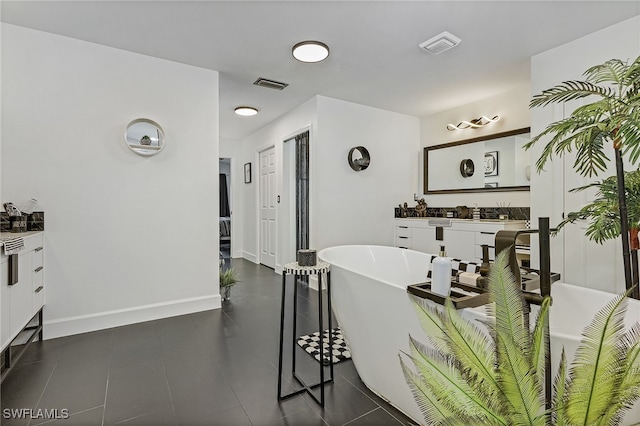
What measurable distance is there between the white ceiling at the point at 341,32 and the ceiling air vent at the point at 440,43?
5 cm

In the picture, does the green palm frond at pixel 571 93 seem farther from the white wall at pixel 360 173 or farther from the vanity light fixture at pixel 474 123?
the white wall at pixel 360 173

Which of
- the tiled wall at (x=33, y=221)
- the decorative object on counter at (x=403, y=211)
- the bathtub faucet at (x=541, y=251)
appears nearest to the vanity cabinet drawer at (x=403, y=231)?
the decorative object on counter at (x=403, y=211)

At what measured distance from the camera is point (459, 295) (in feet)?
4.52

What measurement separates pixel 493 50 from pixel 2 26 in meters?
3.99

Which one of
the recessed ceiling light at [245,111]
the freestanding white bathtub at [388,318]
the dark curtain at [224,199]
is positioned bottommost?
the freestanding white bathtub at [388,318]

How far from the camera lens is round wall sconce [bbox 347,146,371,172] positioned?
4270 millimetres

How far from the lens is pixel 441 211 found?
4617 mm

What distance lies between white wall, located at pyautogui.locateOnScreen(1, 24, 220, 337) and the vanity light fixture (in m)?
3.22

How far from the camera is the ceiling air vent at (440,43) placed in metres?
2.59

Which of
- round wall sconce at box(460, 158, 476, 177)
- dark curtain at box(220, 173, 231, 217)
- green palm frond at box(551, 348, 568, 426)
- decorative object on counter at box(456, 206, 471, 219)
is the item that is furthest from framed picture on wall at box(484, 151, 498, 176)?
dark curtain at box(220, 173, 231, 217)

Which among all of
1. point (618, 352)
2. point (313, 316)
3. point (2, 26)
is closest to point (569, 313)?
point (618, 352)

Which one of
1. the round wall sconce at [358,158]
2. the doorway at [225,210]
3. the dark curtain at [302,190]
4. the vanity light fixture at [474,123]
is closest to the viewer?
the vanity light fixture at [474,123]

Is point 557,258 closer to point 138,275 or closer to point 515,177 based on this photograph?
point 515,177

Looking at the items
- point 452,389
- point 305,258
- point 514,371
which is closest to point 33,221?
point 305,258
